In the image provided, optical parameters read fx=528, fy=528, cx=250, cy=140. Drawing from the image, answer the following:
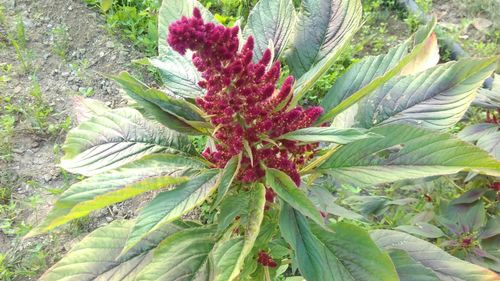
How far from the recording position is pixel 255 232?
2.95 ft

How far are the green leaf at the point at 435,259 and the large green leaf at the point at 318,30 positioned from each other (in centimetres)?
44

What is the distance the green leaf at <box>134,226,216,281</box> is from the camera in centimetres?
100

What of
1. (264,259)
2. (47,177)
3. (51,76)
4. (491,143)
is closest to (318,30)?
(264,259)

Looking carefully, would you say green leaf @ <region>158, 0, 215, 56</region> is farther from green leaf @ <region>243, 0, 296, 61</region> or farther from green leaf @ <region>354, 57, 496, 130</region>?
green leaf @ <region>354, 57, 496, 130</region>

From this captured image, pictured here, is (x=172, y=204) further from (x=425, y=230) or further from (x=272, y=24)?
(x=425, y=230)

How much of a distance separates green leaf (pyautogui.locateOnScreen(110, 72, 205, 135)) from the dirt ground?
1.57m

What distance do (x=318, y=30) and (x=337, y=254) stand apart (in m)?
0.48

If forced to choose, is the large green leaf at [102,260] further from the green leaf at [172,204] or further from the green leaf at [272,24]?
the green leaf at [272,24]

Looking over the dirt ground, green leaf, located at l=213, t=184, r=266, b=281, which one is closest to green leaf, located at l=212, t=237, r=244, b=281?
green leaf, located at l=213, t=184, r=266, b=281

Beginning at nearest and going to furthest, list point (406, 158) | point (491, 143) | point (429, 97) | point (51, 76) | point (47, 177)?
point (406, 158) → point (429, 97) → point (491, 143) → point (47, 177) → point (51, 76)

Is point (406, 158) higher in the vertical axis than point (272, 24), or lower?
lower

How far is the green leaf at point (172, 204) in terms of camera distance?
818 mm


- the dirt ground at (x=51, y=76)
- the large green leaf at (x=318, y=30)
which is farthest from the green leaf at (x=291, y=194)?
the dirt ground at (x=51, y=76)

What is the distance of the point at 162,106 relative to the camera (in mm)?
941
